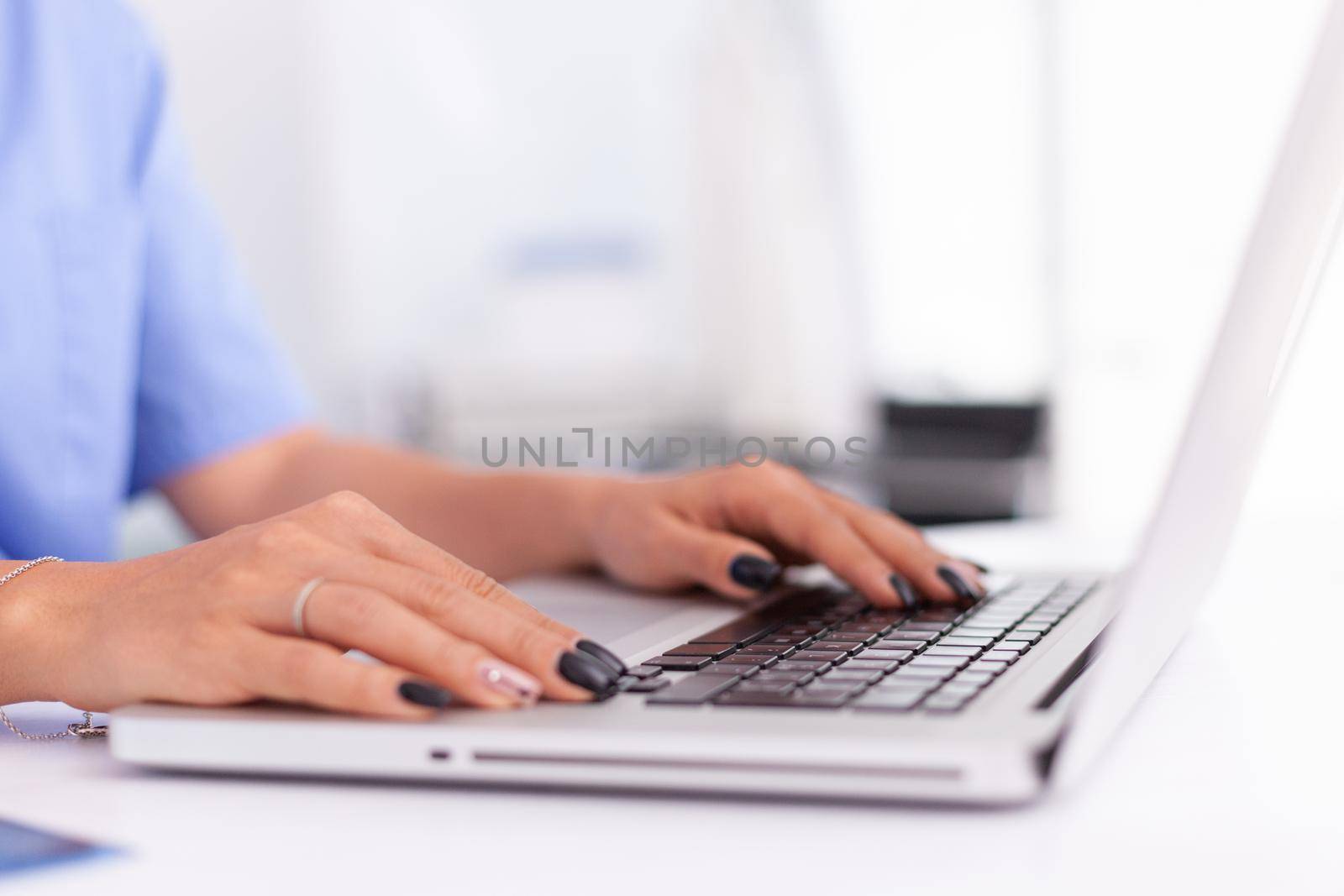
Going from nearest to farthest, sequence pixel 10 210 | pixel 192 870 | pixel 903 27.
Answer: pixel 192 870 → pixel 10 210 → pixel 903 27

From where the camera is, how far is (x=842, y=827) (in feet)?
1.13

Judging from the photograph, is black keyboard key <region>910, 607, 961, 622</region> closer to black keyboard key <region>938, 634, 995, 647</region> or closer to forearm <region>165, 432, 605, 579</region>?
black keyboard key <region>938, 634, 995, 647</region>

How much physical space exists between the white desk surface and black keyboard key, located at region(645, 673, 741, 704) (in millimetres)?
32

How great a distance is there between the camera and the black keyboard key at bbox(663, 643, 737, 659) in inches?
18.7

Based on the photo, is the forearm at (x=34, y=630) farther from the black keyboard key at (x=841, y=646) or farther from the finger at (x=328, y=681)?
the black keyboard key at (x=841, y=646)

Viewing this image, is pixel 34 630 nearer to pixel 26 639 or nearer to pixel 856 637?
pixel 26 639

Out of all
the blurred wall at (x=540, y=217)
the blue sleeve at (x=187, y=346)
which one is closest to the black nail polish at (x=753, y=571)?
the blue sleeve at (x=187, y=346)

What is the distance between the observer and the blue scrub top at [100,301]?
0.82 m

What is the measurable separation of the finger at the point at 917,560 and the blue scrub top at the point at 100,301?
48cm

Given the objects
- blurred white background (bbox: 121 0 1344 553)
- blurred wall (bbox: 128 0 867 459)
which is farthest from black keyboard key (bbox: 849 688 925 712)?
blurred wall (bbox: 128 0 867 459)

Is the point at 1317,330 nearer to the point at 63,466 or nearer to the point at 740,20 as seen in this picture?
the point at 63,466

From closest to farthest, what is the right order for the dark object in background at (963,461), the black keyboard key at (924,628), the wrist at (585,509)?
the black keyboard key at (924,628) < the wrist at (585,509) < the dark object in background at (963,461)

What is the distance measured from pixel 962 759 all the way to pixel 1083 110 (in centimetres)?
307

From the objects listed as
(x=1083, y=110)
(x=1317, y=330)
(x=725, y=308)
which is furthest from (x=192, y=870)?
(x=725, y=308)
